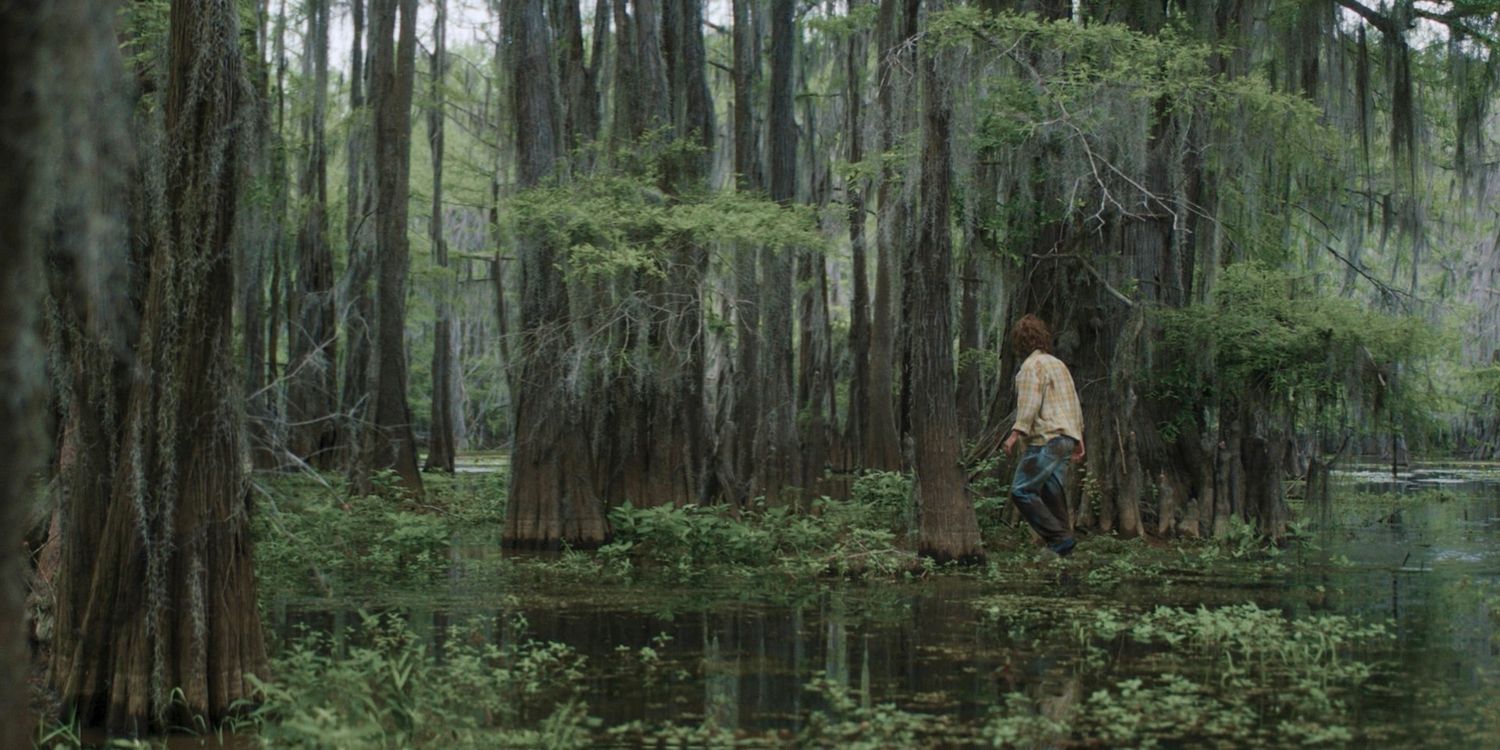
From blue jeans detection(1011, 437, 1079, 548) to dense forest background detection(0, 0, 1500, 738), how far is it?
0.57 m

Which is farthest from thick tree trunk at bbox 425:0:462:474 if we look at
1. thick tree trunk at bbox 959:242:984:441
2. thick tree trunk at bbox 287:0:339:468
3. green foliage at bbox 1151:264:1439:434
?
green foliage at bbox 1151:264:1439:434

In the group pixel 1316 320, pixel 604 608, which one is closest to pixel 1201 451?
pixel 1316 320

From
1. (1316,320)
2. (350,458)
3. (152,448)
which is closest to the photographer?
(152,448)

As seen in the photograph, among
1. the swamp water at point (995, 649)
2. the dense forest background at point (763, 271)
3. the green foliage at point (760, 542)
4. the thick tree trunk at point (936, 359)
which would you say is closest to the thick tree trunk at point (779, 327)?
the dense forest background at point (763, 271)

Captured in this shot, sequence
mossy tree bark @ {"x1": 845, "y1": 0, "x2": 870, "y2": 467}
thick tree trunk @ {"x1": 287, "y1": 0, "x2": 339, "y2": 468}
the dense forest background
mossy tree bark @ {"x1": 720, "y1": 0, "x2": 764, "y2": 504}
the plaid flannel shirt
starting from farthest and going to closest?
mossy tree bark @ {"x1": 845, "y1": 0, "x2": 870, "y2": 467}
thick tree trunk @ {"x1": 287, "y1": 0, "x2": 339, "y2": 468}
mossy tree bark @ {"x1": 720, "y1": 0, "x2": 764, "y2": 504}
the plaid flannel shirt
the dense forest background

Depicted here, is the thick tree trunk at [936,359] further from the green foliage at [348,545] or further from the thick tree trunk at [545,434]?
the green foliage at [348,545]

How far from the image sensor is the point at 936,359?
10781mm

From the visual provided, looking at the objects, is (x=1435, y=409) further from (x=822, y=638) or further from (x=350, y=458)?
(x=350, y=458)

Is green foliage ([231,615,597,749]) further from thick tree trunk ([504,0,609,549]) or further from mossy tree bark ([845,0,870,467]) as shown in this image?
mossy tree bark ([845,0,870,467])

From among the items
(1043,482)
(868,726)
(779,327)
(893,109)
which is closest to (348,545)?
(1043,482)

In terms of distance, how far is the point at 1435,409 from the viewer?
1381 centimetres

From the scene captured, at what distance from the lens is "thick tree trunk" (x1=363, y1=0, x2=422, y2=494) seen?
61.6ft

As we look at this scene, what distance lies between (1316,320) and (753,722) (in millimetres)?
8724

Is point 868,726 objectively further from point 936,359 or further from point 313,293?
point 313,293
